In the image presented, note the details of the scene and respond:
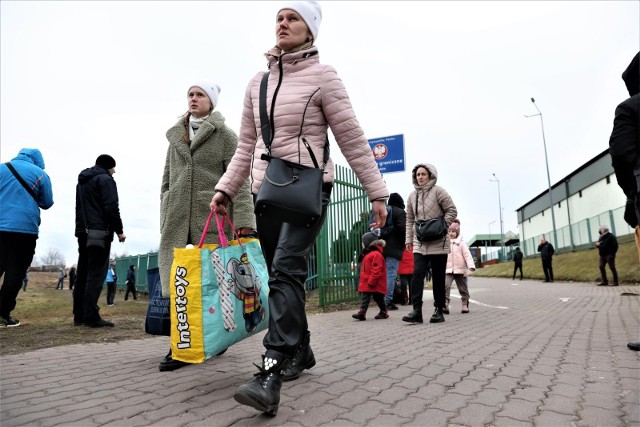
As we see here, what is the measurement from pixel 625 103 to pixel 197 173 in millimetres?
3618

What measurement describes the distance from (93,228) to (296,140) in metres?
4.05

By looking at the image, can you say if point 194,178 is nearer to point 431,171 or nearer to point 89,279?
point 89,279

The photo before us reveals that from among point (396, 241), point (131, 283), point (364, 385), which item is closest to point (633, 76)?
point (364, 385)

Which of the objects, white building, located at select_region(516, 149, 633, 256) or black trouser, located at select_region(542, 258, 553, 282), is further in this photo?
white building, located at select_region(516, 149, 633, 256)

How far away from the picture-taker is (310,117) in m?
2.73

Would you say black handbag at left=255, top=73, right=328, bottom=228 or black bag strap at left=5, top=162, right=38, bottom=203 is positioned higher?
black bag strap at left=5, top=162, right=38, bottom=203

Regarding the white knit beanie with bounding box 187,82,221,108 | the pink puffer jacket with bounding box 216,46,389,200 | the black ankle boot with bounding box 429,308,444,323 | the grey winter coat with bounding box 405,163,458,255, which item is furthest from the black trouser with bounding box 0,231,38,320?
the black ankle boot with bounding box 429,308,444,323

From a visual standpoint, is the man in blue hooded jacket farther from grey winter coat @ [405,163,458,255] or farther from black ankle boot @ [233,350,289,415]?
grey winter coat @ [405,163,458,255]

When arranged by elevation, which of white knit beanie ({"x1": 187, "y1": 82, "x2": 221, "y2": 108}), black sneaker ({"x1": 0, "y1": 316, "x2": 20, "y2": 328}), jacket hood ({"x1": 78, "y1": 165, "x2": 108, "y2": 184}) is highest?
white knit beanie ({"x1": 187, "y1": 82, "x2": 221, "y2": 108})

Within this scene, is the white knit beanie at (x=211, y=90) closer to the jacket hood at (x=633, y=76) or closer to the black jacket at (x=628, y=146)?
the black jacket at (x=628, y=146)

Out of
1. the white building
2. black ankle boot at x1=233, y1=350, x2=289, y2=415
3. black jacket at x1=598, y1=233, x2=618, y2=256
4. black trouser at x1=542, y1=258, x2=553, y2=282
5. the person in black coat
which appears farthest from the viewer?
the white building

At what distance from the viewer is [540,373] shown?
3234 millimetres

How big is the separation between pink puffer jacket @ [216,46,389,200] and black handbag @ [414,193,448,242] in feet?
11.3

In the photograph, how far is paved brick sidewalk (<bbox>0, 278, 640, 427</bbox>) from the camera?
228 centimetres
